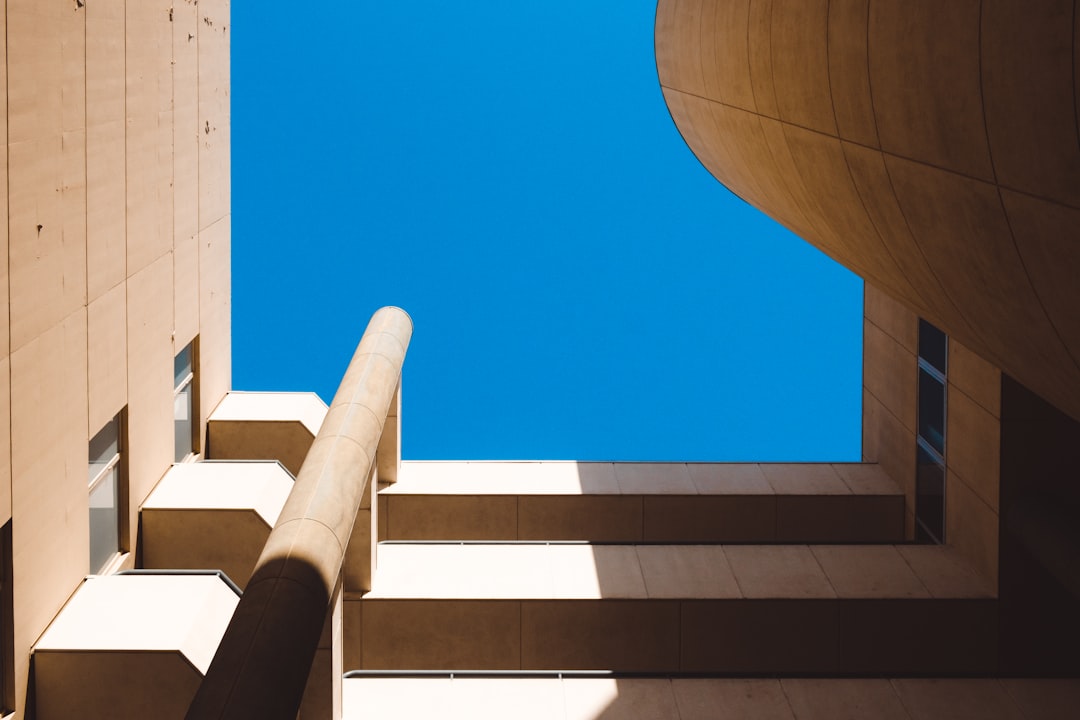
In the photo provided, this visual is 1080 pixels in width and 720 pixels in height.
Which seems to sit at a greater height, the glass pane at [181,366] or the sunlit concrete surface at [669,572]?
the glass pane at [181,366]

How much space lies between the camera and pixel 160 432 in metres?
17.0

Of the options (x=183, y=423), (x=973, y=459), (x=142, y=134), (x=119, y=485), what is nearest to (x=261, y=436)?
(x=183, y=423)

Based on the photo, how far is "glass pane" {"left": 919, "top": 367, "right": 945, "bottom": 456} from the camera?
18.6 meters

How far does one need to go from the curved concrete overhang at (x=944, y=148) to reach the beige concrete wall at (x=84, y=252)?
749 centimetres

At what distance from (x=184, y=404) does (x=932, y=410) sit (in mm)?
13565

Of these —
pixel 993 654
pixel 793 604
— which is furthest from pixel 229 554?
pixel 993 654

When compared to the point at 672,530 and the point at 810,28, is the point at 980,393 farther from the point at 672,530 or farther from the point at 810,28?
the point at 810,28

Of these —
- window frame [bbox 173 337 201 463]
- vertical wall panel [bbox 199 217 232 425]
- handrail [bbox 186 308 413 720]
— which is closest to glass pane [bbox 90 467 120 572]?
handrail [bbox 186 308 413 720]

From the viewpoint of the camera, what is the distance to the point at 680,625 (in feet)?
52.2

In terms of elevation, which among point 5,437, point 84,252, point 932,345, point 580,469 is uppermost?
point 84,252

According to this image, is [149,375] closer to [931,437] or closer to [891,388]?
[931,437]

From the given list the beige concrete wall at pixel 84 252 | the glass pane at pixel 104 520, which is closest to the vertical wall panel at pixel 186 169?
the beige concrete wall at pixel 84 252

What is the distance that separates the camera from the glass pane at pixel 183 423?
61.8ft

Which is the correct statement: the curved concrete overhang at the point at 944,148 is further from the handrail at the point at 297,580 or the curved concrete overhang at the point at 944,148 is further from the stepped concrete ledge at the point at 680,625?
the stepped concrete ledge at the point at 680,625
